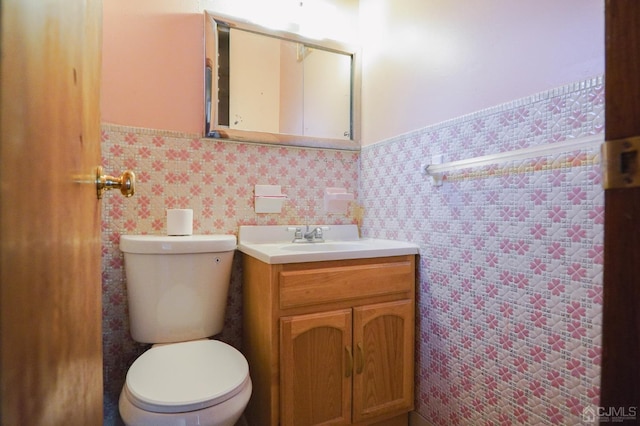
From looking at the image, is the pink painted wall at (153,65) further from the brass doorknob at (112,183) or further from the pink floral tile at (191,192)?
the brass doorknob at (112,183)

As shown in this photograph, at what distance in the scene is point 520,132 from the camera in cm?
102

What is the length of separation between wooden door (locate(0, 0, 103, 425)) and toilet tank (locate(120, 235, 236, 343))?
768mm

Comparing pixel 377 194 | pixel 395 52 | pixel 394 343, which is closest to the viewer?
pixel 394 343

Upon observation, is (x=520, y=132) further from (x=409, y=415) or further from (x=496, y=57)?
(x=409, y=415)

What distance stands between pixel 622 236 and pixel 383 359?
111cm

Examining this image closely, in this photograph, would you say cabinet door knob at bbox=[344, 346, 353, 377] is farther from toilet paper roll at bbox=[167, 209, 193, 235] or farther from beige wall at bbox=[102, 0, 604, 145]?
beige wall at bbox=[102, 0, 604, 145]

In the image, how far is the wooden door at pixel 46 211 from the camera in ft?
0.78

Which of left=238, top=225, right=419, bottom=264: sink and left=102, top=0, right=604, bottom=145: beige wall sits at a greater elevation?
left=102, top=0, right=604, bottom=145: beige wall

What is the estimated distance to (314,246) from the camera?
157 cm

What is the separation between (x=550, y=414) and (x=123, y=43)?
209 centimetres

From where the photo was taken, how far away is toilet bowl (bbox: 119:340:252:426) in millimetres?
875

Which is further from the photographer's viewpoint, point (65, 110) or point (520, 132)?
point (520, 132)

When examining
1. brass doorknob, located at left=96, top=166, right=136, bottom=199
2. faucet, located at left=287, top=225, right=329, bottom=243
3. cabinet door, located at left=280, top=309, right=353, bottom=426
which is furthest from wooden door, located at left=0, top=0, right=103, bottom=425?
faucet, located at left=287, top=225, right=329, bottom=243

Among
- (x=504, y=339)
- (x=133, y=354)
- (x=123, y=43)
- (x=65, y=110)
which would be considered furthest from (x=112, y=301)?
(x=504, y=339)
